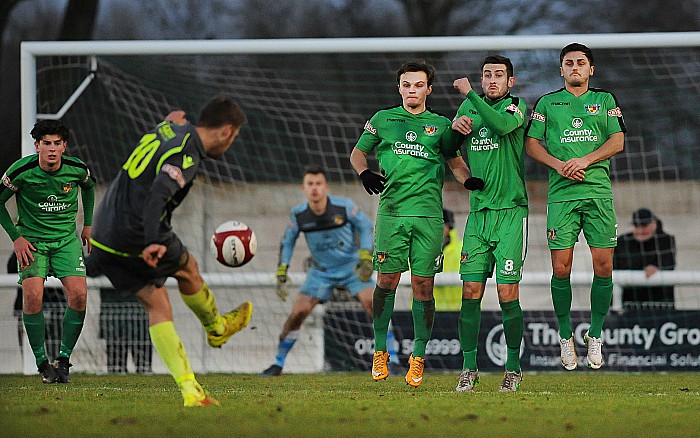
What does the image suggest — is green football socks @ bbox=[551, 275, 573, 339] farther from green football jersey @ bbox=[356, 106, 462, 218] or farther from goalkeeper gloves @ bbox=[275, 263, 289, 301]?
goalkeeper gloves @ bbox=[275, 263, 289, 301]

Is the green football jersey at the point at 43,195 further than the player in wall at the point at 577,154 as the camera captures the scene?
Yes

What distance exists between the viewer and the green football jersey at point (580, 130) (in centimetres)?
916

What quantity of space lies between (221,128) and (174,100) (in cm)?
800

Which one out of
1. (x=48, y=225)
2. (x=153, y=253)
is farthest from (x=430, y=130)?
(x=48, y=225)

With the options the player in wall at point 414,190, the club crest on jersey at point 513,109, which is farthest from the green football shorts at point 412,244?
the club crest on jersey at point 513,109

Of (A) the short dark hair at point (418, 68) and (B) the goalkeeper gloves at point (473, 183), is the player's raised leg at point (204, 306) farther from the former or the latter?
(A) the short dark hair at point (418, 68)

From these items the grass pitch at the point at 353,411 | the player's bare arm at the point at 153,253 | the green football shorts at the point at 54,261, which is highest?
the green football shorts at the point at 54,261

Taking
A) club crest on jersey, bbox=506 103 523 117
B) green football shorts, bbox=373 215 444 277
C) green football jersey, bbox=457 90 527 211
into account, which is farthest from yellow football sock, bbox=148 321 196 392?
club crest on jersey, bbox=506 103 523 117

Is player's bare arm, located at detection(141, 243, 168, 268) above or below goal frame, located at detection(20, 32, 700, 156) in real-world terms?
below

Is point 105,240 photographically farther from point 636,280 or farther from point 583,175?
point 636,280

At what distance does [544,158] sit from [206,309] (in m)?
2.98

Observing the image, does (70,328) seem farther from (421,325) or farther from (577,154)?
(577,154)

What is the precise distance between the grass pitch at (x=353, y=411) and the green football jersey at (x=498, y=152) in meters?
1.42

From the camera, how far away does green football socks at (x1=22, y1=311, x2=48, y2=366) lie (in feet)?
35.1
